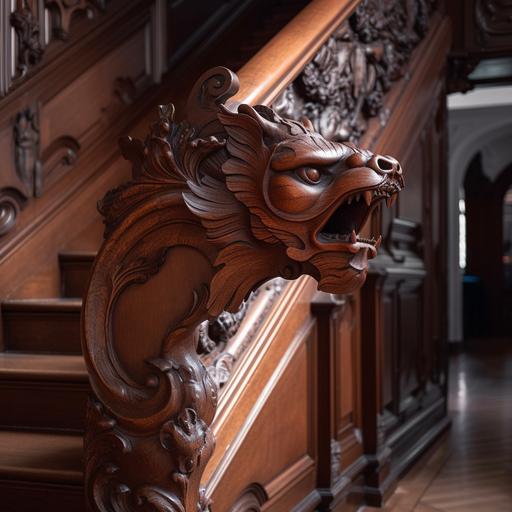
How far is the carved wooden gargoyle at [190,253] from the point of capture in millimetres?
1497

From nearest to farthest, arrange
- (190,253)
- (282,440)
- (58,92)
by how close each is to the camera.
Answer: (190,253) < (282,440) < (58,92)

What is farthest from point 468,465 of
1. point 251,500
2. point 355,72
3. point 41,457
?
point 41,457

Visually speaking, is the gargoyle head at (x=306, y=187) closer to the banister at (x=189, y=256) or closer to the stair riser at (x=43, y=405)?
the banister at (x=189, y=256)

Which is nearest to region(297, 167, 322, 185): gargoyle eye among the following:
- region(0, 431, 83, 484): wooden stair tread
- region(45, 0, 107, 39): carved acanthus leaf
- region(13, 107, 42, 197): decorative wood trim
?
region(0, 431, 83, 484): wooden stair tread

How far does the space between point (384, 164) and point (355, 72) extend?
5.79 feet

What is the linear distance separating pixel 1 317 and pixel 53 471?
1070 mm

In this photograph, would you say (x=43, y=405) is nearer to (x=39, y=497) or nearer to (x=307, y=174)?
(x=39, y=497)

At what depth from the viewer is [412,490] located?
365cm

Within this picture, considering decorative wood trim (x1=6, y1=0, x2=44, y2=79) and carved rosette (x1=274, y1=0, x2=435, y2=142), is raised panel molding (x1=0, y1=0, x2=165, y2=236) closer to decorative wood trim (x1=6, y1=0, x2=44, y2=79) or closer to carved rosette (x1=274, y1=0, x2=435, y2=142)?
decorative wood trim (x1=6, y1=0, x2=44, y2=79)

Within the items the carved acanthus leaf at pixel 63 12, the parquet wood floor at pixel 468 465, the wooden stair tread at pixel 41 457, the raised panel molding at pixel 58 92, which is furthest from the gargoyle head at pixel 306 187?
the carved acanthus leaf at pixel 63 12

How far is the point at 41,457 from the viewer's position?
1976 millimetres

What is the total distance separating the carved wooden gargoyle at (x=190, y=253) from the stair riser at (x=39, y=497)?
27 cm

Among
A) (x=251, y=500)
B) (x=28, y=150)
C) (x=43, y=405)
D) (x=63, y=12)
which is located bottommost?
(x=251, y=500)

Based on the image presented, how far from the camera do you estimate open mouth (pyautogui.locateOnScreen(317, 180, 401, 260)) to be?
150 centimetres
